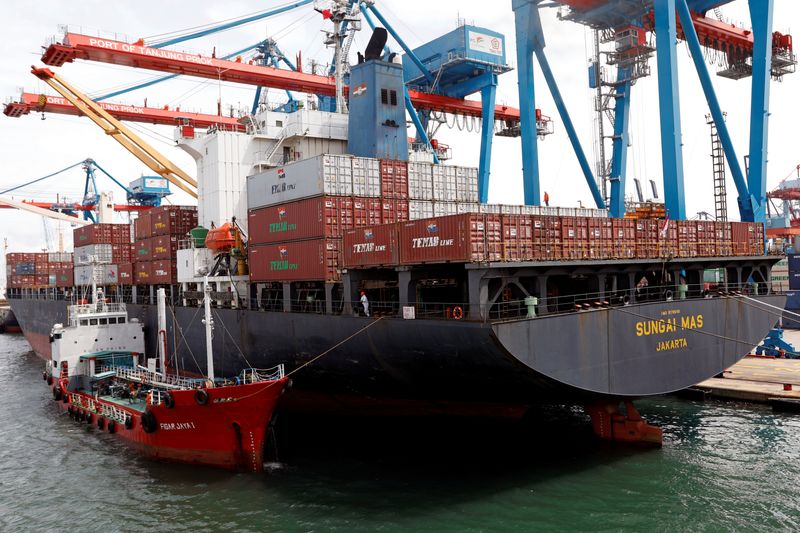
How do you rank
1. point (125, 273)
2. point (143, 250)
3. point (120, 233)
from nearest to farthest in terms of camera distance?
point (143, 250) < point (125, 273) < point (120, 233)

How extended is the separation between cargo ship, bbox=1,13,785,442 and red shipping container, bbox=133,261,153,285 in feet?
11.6

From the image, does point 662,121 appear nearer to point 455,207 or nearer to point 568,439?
point 455,207

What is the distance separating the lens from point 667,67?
26328mm

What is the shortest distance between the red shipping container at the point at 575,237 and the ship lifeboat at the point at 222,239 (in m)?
16.2

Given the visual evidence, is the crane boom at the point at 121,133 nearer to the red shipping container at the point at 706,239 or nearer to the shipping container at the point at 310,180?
the shipping container at the point at 310,180

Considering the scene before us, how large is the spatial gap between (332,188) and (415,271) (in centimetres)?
565

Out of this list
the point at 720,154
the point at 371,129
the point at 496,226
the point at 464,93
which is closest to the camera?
the point at 496,226

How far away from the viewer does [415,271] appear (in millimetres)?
20125

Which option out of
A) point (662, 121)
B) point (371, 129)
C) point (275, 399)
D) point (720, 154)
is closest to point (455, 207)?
point (371, 129)

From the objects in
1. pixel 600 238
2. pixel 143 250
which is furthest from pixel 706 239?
pixel 143 250

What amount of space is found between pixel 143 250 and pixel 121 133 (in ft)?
26.3

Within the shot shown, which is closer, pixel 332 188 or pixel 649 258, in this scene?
pixel 649 258

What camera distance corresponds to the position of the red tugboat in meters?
18.9

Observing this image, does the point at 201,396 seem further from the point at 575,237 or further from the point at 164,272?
the point at 164,272
